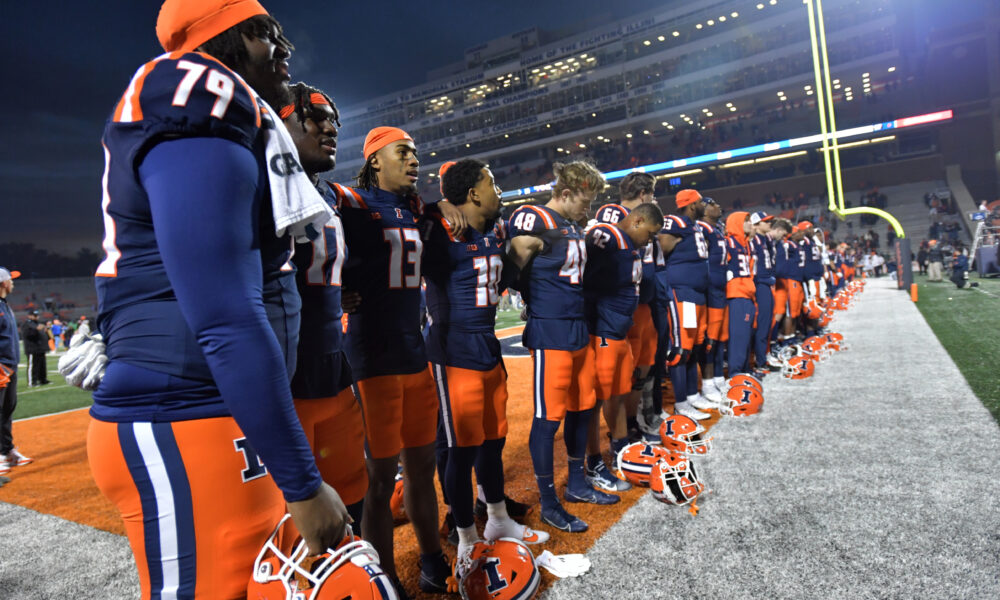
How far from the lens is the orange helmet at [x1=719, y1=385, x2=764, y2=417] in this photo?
5.25 metres

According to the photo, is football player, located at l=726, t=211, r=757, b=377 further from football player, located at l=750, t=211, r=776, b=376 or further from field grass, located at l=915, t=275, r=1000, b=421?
field grass, located at l=915, t=275, r=1000, b=421

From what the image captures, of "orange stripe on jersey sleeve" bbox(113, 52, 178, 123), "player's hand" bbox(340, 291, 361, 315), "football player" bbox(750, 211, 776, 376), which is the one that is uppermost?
"orange stripe on jersey sleeve" bbox(113, 52, 178, 123)

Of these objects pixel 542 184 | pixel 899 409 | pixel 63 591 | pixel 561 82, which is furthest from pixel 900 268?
pixel 561 82

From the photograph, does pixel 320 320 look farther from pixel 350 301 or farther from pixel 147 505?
pixel 147 505

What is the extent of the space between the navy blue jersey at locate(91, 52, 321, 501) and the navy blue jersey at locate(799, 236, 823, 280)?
9.93m

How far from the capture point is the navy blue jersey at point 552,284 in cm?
345

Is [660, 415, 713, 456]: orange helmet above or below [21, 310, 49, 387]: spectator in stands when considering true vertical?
below

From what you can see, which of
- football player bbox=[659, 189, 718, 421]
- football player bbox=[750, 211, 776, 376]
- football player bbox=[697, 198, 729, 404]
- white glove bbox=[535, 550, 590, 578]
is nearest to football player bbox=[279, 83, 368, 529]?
white glove bbox=[535, 550, 590, 578]

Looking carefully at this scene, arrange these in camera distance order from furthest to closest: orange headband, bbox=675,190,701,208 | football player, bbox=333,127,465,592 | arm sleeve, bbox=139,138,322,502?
1. orange headband, bbox=675,190,701,208
2. football player, bbox=333,127,465,592
3. arm sleeve, bbox=139,138,322,502

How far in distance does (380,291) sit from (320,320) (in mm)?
660

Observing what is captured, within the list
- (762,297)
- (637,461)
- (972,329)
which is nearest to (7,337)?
(637,461)

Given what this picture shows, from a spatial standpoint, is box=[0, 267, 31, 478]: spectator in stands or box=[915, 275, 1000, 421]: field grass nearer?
box=[0, 267, 31, 478]: spectator in stands

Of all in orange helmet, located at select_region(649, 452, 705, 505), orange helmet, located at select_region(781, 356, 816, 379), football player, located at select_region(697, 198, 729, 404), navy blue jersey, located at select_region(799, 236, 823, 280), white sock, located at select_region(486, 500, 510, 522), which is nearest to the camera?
white sock, located at select_region(486, 500, 510, 522)

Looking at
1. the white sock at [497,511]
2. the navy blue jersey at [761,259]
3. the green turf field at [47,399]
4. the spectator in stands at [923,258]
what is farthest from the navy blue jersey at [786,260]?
the spectator in stands at [923,258]
